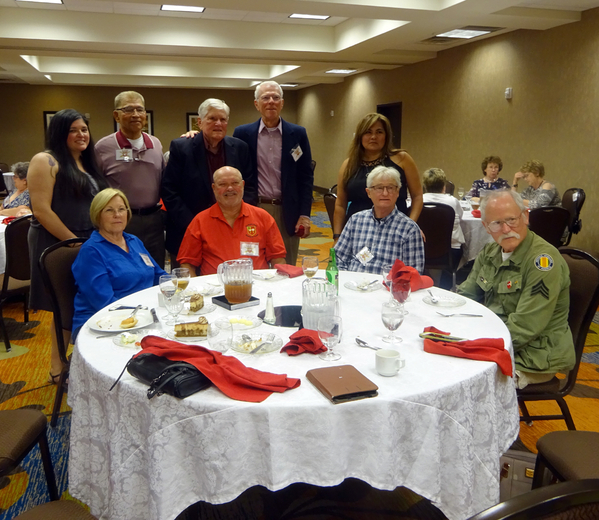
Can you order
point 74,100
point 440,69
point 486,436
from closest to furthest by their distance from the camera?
1. point 486,436
2. point 440,69
3. point 74,100

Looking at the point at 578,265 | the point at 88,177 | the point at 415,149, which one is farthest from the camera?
the point at 415,149

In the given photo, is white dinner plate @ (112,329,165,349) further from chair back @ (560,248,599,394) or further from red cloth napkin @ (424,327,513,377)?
chair back @ (560,248,599,394)

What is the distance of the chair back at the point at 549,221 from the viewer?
182 inches

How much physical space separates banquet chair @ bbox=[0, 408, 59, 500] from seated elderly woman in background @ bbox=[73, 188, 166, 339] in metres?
0.71

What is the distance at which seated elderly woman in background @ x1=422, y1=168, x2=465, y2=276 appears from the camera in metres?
4.77

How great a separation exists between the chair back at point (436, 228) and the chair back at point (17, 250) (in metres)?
3.02

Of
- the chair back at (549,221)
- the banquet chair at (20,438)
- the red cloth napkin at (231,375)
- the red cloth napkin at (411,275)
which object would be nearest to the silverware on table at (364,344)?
the red cloth napkin at (231,375)

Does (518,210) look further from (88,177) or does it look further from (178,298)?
(88,177)

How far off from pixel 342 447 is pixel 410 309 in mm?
838

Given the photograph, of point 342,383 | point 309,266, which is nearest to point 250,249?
point 309,266

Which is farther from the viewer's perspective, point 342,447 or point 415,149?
point 415,149

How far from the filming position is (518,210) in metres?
2.23

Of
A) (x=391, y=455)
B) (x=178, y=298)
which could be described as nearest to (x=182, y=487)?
(x=391, y=455)

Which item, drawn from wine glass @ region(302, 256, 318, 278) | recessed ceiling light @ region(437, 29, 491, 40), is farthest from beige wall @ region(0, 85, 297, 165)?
wine glass @ region(302, 256, 318, 278)
